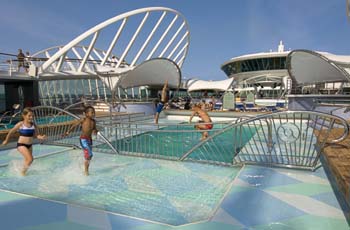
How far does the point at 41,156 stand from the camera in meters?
6.72

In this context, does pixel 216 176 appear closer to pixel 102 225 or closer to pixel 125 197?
pixel 125 197

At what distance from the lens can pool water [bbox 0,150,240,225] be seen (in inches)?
146

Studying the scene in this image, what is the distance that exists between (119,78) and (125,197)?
20.3 metres

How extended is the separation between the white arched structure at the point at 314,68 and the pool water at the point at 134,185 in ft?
59.8

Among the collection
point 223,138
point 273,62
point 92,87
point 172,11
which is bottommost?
point 223,138

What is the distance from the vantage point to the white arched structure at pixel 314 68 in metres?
20.5

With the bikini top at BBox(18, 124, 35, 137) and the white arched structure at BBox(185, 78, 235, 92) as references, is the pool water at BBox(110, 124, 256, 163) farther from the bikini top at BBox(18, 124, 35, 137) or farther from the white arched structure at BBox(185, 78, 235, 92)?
Result: the white arched structure at BBox(185, 78, 235, 92)

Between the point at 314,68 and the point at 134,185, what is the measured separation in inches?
874

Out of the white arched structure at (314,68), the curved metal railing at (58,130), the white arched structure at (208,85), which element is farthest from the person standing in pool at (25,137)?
the white arched structure at (208,85)

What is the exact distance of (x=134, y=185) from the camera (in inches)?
185

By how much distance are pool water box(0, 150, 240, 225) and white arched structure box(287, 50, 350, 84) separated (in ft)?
59.8

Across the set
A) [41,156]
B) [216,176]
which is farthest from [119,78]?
[216,176]

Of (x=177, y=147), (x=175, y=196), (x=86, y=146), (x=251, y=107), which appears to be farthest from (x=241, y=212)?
(x=251, y=107)

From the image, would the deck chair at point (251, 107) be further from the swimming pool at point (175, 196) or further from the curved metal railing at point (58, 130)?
the swimming pool at point (175, 196)
